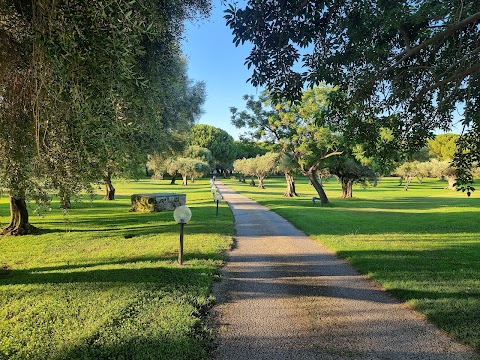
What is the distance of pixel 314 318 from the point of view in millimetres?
4559

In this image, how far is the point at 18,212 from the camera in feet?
41.8

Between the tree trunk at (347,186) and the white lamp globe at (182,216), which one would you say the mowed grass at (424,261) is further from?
the tree trunk at (347,186)

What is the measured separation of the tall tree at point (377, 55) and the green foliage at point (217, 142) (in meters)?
78.9

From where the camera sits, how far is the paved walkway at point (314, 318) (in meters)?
3.68

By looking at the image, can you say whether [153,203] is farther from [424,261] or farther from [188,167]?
[188,167]

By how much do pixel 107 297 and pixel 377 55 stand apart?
6.70 m

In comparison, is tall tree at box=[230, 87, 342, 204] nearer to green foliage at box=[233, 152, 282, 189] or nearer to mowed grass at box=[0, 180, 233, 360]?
mowed grass at box=[0, 180, 233, 360]

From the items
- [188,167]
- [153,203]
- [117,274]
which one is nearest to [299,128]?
[153,203]

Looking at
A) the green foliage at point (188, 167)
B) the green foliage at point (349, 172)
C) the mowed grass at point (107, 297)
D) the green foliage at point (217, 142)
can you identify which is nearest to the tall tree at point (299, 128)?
the green foliage at point (349, 172)

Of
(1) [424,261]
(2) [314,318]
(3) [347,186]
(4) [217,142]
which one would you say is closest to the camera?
(2) [314,318]

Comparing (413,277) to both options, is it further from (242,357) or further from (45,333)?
(45,333)

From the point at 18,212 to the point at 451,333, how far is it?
1405 cm

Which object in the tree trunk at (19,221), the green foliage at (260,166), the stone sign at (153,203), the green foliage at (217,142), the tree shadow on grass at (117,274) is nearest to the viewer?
the tree shadow on grass at (117,274)

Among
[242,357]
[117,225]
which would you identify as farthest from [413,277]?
[117,225]
